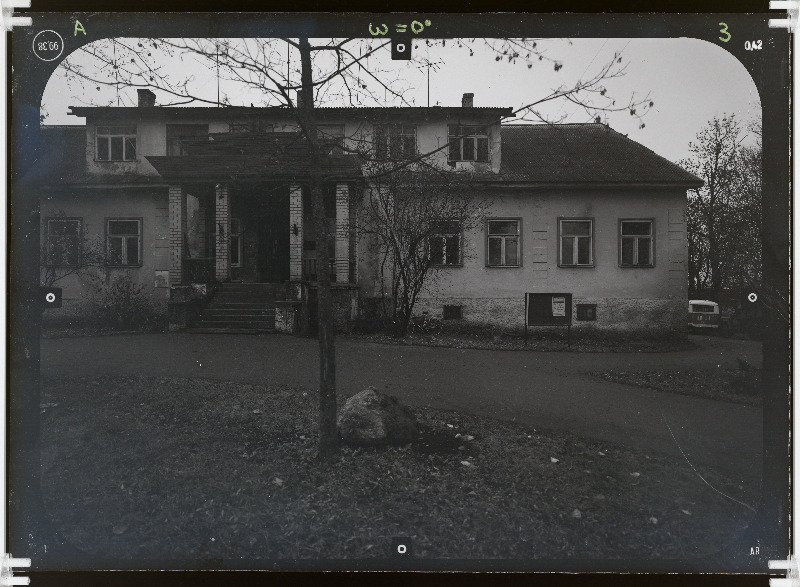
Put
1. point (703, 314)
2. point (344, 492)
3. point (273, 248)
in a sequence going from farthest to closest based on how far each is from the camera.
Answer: point (273, 248)
point (703, 314)
point (344, 492)

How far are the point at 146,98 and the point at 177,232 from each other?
71 cm

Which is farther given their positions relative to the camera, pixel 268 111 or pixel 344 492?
pixel 268 111

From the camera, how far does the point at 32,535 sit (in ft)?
6.41

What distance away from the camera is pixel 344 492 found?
186 cm

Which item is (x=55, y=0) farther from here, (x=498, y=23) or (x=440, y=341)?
(x=440, y=341)

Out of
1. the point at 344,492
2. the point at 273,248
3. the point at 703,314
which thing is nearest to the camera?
the point at 344,492

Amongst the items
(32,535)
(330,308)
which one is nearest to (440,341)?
(330,308)

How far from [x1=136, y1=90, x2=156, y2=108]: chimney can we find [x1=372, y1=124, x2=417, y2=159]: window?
3.77 feet

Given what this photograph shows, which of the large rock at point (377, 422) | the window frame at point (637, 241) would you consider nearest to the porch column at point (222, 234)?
the large rock at point (377, 422)

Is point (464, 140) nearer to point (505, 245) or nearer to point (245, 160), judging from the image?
point (505, 245)

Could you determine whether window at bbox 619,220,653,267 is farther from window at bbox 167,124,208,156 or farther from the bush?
the bush

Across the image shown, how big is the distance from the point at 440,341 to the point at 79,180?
202cm

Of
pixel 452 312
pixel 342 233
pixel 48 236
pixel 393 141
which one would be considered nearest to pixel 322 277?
pixel 342 233

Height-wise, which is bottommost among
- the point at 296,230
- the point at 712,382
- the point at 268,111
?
the point at 712,382
